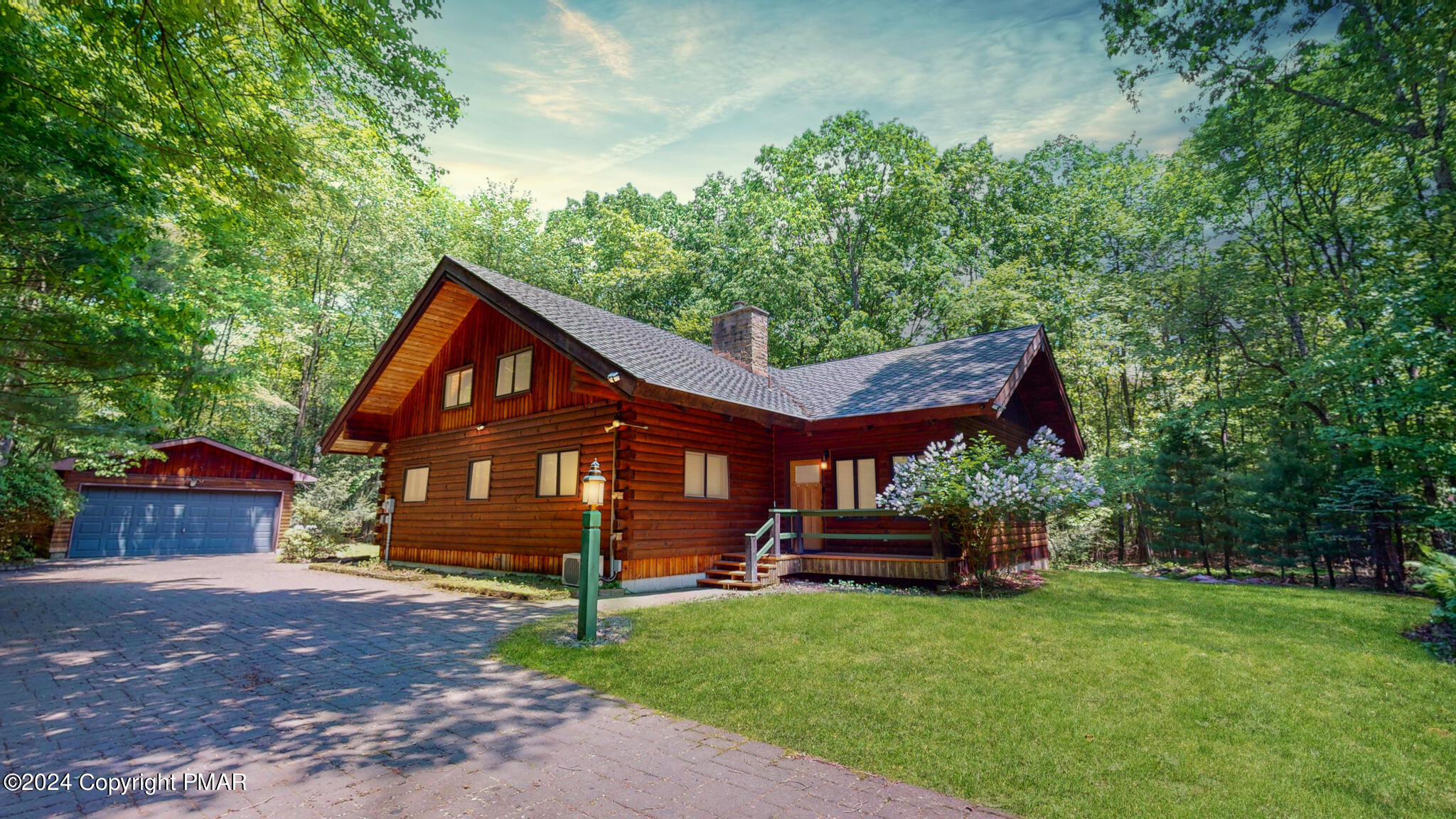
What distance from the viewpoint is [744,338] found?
56.2 feet

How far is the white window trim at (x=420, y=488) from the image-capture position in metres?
16.0

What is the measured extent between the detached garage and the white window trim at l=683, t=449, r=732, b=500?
727 inches

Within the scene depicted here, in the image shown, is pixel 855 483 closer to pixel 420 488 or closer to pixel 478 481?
pixel 478 481

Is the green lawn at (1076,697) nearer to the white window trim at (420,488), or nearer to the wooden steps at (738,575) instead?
the wooden steps at (738,575)

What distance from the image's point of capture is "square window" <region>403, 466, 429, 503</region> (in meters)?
16.1

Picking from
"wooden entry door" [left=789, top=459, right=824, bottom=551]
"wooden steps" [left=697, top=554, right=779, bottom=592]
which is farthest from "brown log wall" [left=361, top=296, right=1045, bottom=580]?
"wooden steps" [left=697, top=554, right=779, bottom=592]

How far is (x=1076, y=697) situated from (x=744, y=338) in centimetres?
1324

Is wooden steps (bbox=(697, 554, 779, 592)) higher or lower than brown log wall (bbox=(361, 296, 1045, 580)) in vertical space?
lower

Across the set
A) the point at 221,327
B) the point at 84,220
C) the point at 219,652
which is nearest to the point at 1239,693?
the point at 219,652

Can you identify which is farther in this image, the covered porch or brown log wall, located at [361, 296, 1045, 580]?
brown log wall, located at [361, 296, 1045, 580]

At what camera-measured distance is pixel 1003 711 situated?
4492 millimetres

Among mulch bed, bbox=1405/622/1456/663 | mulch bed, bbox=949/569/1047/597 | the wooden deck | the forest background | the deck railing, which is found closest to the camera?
mulch bed, bbox=1405/622/1456/663

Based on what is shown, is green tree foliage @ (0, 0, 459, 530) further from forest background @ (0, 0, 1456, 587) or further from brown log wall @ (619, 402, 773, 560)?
brown log wall @ (619, 402, 773, 560)

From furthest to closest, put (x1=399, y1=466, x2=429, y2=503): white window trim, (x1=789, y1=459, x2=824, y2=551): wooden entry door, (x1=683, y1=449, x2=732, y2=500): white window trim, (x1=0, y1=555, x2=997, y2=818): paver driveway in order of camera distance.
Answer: (x1=399, y1=466, x2=429, y2=503): white window trim
(x1=789, y1=459, x2=824, y2=551): wooden entry door
(x1=683, y1=449, x2=732, y2=500): white window trim
(x1=0, y1=555, x2=997, y2=818): paver driveway
